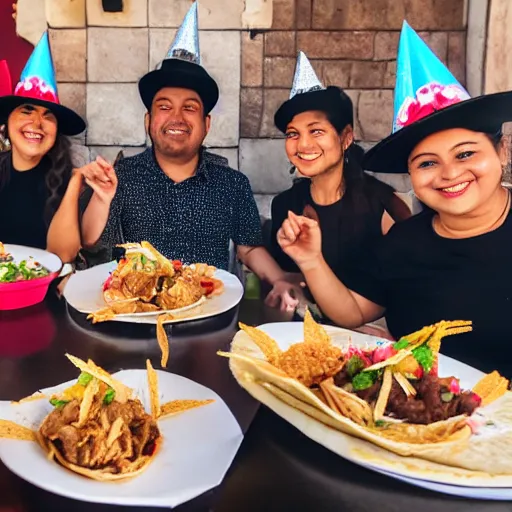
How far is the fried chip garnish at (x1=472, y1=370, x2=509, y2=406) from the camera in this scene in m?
0.91

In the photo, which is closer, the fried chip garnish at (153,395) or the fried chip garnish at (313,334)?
the fried chip garnish at (153,395)

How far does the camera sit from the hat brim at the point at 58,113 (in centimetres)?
217

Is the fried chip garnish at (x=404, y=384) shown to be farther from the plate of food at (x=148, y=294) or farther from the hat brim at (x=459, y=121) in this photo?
the hat brim at (x=459, y=121)

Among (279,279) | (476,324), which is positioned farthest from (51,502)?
(279,279)

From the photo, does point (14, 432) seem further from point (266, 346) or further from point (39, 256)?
point (39, 256)

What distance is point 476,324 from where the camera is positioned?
1.46 metres

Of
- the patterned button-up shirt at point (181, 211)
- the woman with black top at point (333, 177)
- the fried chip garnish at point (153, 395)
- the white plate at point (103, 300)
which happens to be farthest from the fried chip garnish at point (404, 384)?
the patterned button-up shirt at point (181, 211)

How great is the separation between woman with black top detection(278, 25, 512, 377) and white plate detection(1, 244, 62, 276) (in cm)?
67

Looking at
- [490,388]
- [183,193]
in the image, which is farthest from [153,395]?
[183,193]

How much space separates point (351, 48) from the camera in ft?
7.27

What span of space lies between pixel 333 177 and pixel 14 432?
160 cm

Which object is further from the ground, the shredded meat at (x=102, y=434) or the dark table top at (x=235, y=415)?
the shredded meat at (x=102, y=434)

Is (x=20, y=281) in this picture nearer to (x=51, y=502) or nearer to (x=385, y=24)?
(x=51, y=502)

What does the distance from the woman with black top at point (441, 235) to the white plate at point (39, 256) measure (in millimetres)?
675
